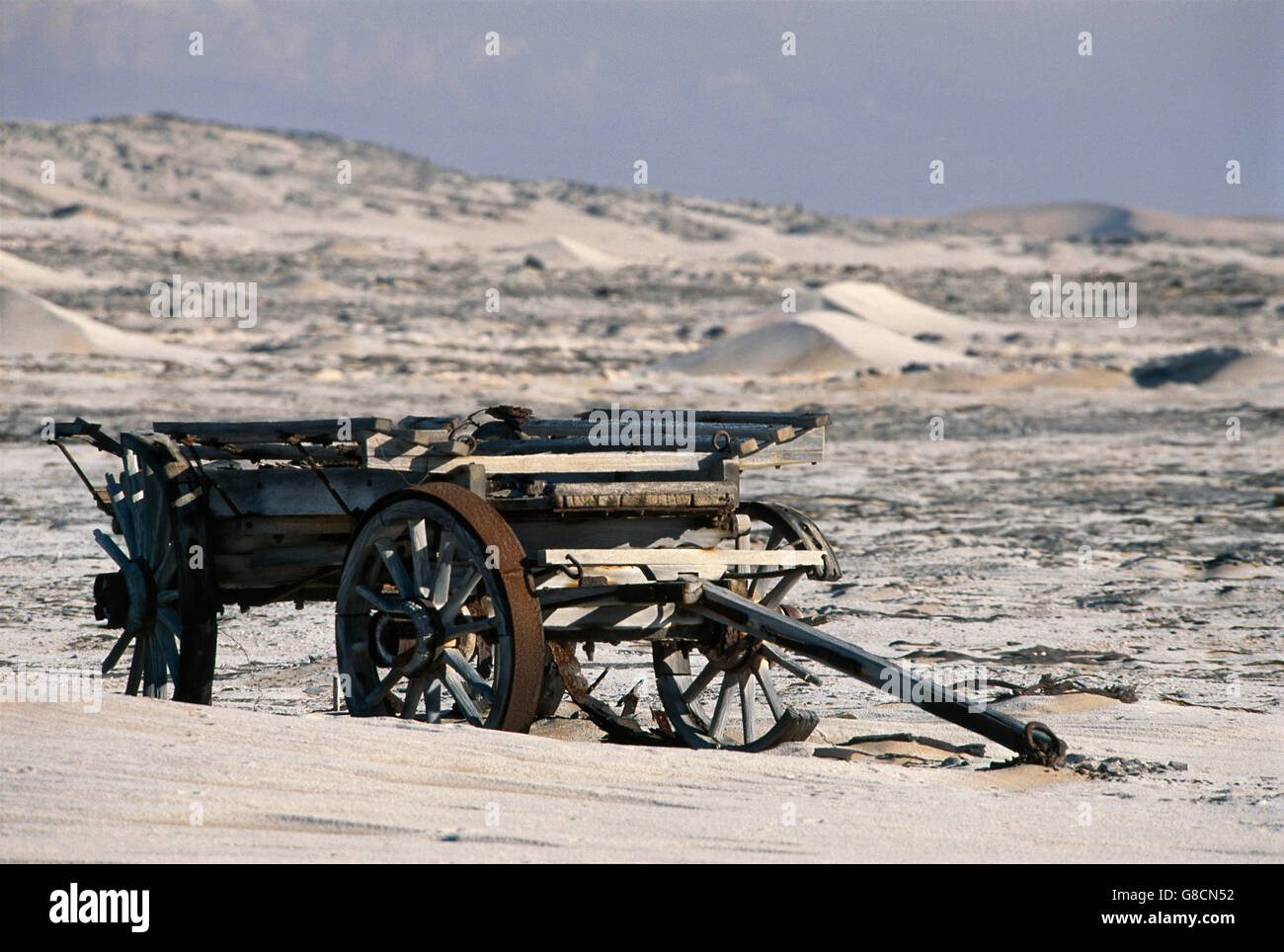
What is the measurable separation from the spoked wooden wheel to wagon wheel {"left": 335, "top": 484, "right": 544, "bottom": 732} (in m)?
1.03

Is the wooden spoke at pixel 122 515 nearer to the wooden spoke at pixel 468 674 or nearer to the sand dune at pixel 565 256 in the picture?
the wooden spoke at pixel 468 674

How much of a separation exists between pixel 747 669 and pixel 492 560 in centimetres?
155

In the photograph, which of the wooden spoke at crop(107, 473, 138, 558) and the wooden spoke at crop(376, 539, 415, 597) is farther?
the wooden spoke at crop(107, 473, 138, 558)

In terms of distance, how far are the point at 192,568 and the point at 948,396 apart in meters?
21.9

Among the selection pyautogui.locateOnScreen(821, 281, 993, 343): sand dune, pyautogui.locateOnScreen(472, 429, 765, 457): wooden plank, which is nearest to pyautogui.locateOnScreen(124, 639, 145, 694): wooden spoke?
pyautogui.locateOnScreen(472, 429, 765, 457): wooden plank

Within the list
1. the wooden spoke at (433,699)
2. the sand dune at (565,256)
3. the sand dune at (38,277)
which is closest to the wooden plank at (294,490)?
the wooden spoke at (433,699)

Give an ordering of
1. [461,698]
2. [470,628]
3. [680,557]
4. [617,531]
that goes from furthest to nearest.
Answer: [617,531] → [680,557] → [461,698] → [470,628]

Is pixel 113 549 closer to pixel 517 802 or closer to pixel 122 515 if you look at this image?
pixel 122 515

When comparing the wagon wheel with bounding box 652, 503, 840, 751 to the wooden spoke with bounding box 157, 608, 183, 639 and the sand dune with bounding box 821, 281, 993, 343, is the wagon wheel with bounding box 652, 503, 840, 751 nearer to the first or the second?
the wooden spoke with bounding box 157, 608, 183, 639

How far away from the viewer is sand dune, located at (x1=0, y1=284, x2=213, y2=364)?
27828mm

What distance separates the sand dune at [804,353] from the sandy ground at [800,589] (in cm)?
14

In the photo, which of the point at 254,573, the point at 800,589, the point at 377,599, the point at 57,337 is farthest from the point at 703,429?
the point at 57,337

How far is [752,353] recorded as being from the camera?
30.4m

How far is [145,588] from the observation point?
6.41 meters
